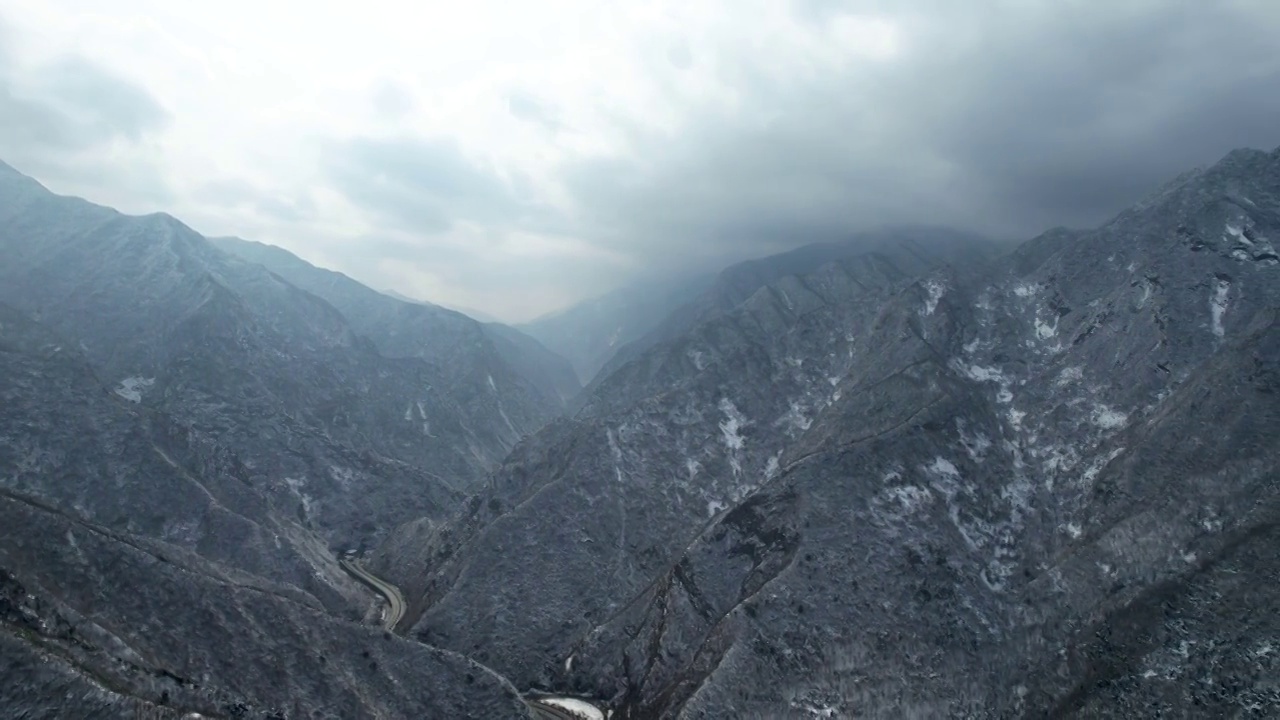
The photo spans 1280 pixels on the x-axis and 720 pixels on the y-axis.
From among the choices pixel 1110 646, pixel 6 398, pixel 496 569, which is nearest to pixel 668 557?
pixel 496 569

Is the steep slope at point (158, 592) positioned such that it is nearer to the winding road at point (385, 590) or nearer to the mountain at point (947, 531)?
the winding road at point (385, 590)

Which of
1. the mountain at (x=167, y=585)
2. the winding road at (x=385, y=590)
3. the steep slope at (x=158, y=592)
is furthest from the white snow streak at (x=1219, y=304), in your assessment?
→ the winding road at (x=385, y=590)

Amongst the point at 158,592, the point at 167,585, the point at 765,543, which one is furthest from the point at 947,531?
the point at 158,592

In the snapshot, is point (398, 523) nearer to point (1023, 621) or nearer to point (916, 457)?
point (916, 457)

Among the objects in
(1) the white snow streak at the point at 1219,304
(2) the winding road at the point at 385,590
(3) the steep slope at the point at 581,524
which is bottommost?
(2) the winding road at the point at 385,590

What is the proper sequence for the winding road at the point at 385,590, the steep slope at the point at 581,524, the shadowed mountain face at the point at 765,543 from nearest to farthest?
the shadowed mountain face at the point at 765,543 < the steep slope at the point at 581,524 < the winding road at the point at 385,590

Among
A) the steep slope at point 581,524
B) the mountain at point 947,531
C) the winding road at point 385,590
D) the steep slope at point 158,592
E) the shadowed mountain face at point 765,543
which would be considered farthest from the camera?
the winding road at point 385,590

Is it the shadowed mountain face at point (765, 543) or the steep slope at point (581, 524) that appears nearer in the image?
the shadowed mountain face at point (765, 543)

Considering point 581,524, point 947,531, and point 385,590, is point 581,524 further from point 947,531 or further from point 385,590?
point 947,531
